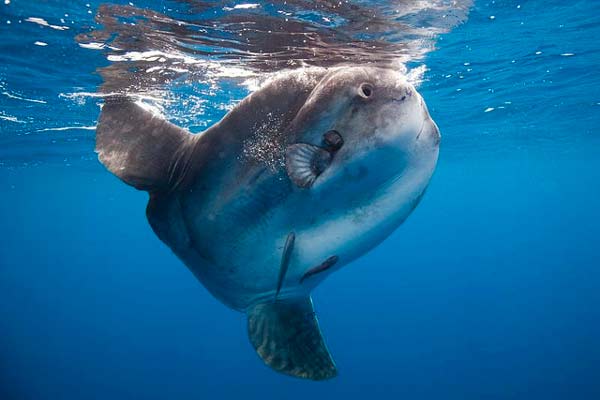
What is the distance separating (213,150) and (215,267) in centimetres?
68

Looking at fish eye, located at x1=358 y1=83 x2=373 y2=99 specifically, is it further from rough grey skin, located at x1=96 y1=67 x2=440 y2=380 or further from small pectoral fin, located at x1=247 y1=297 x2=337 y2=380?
small pectoral fin, located at x1=247 y1=297 x2=337 y2=380

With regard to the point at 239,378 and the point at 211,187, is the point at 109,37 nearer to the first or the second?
the point at 211,187

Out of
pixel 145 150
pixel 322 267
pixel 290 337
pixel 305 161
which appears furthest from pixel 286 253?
pixel 145 150

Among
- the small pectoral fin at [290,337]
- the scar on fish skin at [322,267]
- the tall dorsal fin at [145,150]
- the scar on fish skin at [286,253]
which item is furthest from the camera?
the small pectoral fin at [290,337]

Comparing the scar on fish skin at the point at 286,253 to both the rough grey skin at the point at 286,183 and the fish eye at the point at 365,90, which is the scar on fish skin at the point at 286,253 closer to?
the rough grey skin at the point at 286,183

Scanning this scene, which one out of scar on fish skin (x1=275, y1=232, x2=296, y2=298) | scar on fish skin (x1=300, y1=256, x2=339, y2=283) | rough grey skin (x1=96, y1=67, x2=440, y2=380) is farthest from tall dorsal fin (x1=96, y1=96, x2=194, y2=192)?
scar on fish skin (x1=300, y1=256, x2=339, y2=283)

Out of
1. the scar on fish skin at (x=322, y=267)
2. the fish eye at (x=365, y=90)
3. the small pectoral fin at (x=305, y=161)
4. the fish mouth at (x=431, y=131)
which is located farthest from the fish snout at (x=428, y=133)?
the scar on fish skin at (x=322, y=267)

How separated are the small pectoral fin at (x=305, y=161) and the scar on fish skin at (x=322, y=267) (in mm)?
515

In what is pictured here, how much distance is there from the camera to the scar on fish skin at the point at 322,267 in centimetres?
218

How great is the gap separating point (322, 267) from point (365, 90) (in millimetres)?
952

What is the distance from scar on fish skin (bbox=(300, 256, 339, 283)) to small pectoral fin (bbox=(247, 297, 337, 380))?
0.41 metres

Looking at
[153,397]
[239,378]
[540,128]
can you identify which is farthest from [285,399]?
[540,128]

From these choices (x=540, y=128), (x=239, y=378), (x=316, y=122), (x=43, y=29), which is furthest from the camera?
(x=239, y=378)

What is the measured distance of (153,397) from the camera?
2272 centimetres
